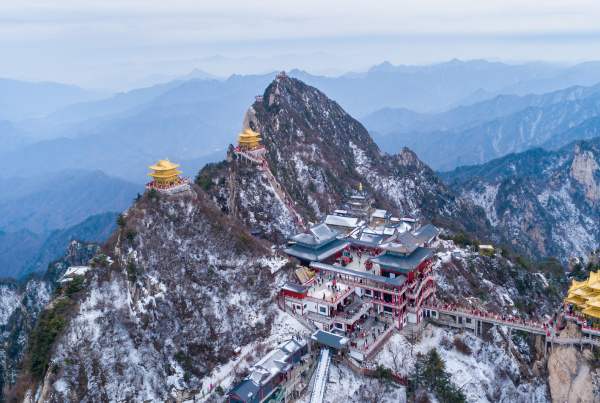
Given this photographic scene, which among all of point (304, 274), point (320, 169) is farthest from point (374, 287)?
point (320, 169)

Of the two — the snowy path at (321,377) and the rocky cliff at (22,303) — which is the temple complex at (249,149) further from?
the snowy path at (321,377)

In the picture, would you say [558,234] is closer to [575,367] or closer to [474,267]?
[474,267]

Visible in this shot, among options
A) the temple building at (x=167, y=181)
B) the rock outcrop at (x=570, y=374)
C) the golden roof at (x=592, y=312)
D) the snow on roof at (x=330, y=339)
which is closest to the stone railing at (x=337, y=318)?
the snow on roof at (x=330, y=339)

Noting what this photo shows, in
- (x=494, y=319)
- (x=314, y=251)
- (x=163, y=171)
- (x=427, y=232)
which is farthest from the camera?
(x=427, y=232)

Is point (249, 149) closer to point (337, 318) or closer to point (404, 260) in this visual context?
point (404, 260)

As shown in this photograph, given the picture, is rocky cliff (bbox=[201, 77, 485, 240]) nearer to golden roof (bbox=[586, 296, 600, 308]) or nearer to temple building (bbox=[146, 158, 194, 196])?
temple building (bbox=[146, 158, 194, 196])

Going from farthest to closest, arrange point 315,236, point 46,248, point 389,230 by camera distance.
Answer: point 46,248 < point 389,230 < point 315,236
